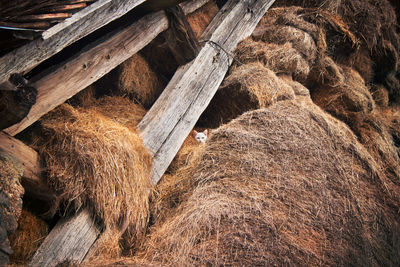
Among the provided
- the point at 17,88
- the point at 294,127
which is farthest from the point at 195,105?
the point at 17,88

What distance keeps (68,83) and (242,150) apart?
1.87 m

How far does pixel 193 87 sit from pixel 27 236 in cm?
242

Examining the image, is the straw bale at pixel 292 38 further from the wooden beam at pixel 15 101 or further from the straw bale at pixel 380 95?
the wooden beam at pixel 15 101

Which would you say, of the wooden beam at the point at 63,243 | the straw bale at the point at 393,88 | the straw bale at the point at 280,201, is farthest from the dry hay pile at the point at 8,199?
the straw bale at the point at 393,88

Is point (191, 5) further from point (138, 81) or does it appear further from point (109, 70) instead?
point (109, 70)

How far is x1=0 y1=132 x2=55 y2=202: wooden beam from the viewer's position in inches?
119

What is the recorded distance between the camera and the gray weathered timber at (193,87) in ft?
13.9

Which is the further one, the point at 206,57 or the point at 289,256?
the point at 206,57

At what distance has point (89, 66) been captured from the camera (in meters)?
3.72

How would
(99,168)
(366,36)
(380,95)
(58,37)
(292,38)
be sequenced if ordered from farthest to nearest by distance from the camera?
1. (380,95)
2. (366,36)
3. (292,38)
4. (99,168)
5. (58,37)

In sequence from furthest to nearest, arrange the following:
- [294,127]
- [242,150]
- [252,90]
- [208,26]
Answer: [208,26], [252,90], [294,127], [242,150]

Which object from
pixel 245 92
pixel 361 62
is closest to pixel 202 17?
pixel 245 92

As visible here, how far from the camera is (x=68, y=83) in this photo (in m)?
3.50

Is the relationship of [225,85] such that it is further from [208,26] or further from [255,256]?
[255,256]
